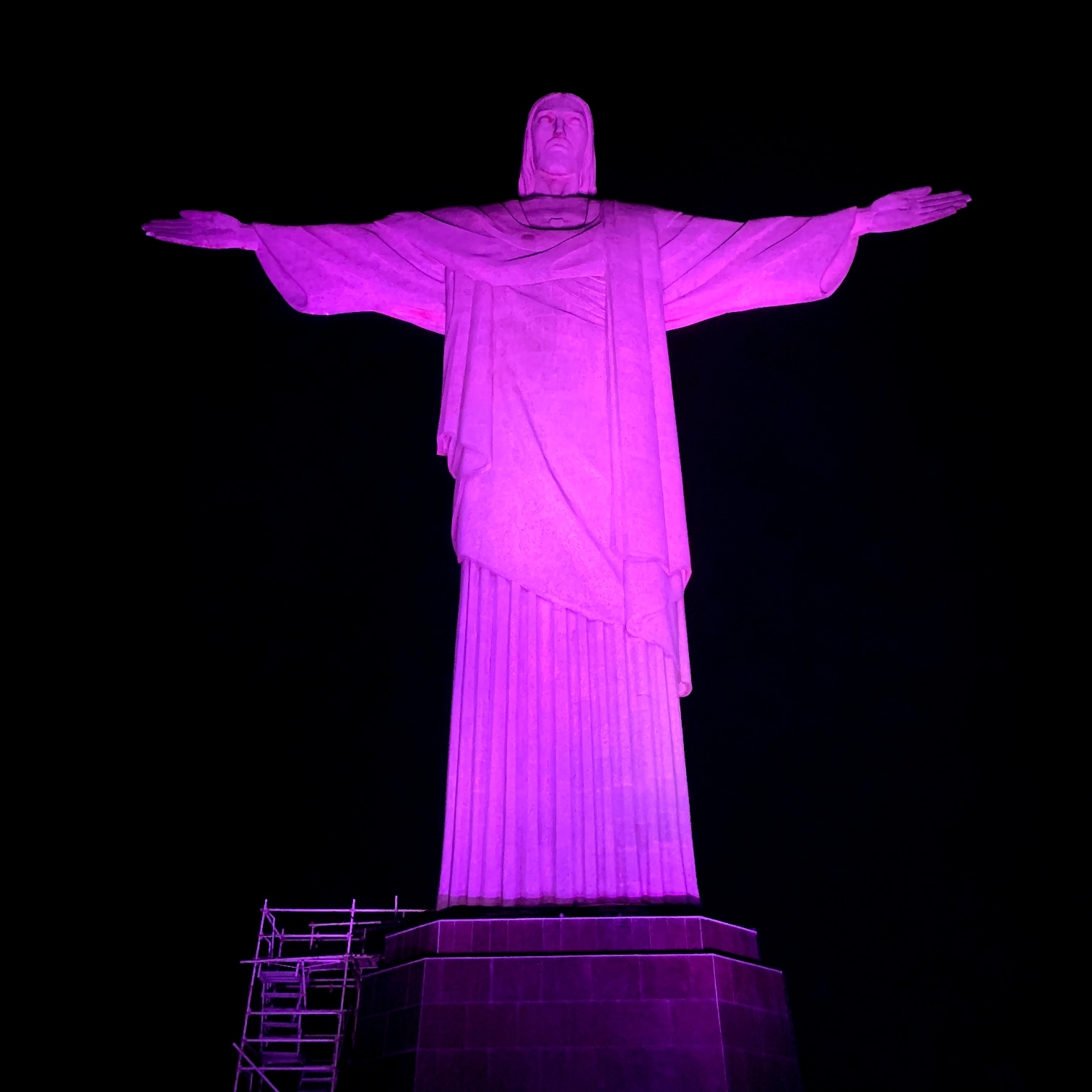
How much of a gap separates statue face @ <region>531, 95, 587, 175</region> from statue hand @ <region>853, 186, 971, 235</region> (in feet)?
5.08

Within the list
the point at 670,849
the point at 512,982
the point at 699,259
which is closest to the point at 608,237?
the point at 699,259

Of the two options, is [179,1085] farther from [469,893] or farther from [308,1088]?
[469,893]

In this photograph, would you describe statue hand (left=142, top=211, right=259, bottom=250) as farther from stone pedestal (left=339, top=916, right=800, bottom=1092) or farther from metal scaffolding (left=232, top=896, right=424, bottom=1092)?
metal scaffolding (left=232, top=896, right=424, bottom=1092)

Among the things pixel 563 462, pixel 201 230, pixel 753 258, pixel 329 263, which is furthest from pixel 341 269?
pixel 753 258

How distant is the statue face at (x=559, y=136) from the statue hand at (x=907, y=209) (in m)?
1.55

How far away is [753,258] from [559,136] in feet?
4.30

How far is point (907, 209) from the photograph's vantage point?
493 centimetres

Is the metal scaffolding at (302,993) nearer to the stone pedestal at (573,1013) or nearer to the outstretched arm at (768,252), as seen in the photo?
the stone pedestal at (573,1013)

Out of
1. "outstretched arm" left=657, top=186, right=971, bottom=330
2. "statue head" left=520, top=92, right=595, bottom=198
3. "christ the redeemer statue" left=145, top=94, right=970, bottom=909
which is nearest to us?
"christ the redeemer statue" left=145, top=94, right=970, bottom=909

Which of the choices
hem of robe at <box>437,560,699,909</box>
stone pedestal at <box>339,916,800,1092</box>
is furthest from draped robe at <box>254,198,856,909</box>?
stone pedestal at <box>339,916,800,1092</box>

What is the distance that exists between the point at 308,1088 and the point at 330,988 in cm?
182

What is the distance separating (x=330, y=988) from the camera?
862cm

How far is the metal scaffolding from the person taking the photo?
7.41 metres

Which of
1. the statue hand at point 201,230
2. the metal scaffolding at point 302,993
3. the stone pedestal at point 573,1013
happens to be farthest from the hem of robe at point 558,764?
the metal scaffolding at point 302,993
